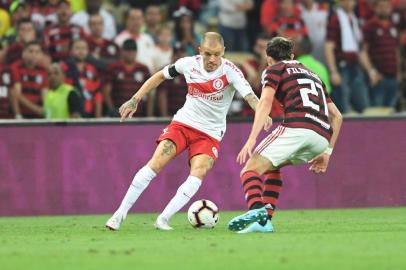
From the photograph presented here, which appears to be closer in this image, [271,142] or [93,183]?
[271,142]

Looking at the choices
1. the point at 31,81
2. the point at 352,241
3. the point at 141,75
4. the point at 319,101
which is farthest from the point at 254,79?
the point at 352,241

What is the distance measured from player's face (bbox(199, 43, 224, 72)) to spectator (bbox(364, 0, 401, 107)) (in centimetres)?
822

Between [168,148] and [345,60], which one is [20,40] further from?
[168,148]

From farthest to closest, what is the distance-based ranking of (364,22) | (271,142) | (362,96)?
(364,22), (362,96), (271,142)

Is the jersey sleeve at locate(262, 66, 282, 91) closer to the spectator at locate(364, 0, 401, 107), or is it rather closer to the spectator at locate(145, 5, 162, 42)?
the spectator at locate(364, 0, 401, 107)

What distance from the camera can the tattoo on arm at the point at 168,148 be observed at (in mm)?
12430

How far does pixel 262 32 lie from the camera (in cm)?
2097

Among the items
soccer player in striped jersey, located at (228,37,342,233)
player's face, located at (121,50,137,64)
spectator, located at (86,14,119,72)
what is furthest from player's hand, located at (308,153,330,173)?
spectator, located at (86,14,119,72)

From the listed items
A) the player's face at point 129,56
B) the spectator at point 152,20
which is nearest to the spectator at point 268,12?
the spectator at point 152,20

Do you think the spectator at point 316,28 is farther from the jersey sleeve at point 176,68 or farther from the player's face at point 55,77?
the jersey sleeve at point 176,68

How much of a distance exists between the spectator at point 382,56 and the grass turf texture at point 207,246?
6291mm

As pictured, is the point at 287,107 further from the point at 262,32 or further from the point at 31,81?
the point at 262,32

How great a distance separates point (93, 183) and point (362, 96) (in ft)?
18.0

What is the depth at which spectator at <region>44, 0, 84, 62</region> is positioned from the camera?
1914 cm
